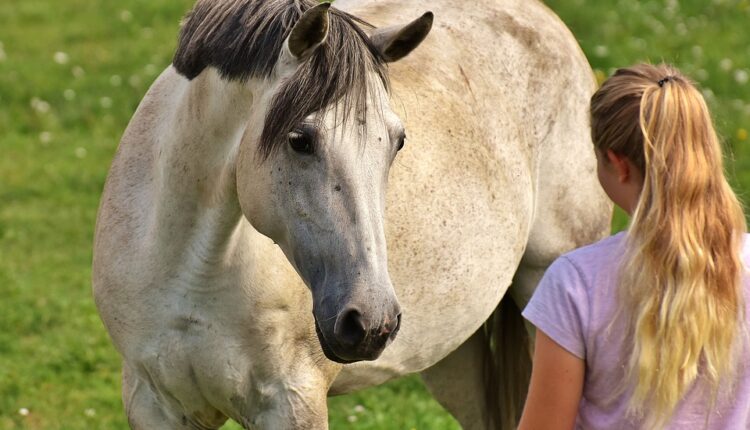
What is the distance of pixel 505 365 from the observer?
4812mm

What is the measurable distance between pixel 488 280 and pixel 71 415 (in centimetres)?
232

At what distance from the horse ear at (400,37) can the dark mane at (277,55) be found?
33mm

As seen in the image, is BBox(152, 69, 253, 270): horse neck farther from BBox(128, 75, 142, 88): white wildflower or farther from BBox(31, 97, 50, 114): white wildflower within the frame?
BBox(128, 75, 142, 88): white wildflower

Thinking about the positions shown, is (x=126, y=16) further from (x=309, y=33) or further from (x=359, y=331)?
(x=359, y=331)

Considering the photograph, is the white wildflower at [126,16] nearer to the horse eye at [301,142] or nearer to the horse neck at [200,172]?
the horse neck at [200,172]

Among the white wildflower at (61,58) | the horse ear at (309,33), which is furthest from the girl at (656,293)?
the white wildflower at (61,58)

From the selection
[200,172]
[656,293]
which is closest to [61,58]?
[200,172]

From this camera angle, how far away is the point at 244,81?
9.54ft

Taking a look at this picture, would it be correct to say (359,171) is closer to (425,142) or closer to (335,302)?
(335,302)

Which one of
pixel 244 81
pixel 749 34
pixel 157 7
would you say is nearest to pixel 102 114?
pixel 157 7

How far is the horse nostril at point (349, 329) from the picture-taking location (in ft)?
8.46

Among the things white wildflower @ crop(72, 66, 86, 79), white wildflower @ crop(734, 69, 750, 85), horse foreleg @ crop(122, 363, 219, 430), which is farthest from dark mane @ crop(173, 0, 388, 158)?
white wildflower @ crop(72, 66, 86, 79)

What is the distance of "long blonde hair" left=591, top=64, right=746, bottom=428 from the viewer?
7.92 feet

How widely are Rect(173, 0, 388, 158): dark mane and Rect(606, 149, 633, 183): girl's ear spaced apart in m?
0.58
